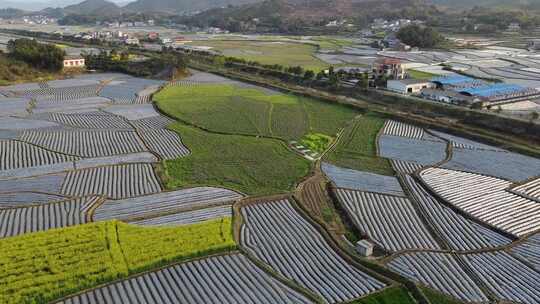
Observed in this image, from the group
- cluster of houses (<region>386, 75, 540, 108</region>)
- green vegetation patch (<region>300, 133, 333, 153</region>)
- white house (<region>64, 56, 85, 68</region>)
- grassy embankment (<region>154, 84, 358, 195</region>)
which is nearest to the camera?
grassy embankment (<region>154, 84, 358, 195</region>)

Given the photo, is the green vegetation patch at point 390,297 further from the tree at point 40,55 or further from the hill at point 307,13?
the hill at point 307,13

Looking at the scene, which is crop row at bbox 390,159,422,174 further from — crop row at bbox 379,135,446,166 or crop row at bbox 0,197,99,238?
crop row at bbox 0,197,99,238

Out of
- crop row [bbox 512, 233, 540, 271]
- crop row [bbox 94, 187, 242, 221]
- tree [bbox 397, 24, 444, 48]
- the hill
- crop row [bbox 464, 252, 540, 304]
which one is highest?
the hill

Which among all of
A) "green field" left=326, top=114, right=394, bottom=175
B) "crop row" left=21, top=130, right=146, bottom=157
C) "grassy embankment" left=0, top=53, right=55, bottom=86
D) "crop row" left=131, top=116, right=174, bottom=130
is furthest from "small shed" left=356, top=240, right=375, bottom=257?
"grassy embankment" left=0, top=53, right=55, bottom=86

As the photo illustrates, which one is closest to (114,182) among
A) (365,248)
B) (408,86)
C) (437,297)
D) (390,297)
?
(365,248)

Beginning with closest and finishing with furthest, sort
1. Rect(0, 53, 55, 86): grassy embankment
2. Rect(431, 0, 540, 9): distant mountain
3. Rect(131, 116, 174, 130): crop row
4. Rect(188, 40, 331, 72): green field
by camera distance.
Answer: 1. Rect(131, 116, 174, 130): crop row
2. Rect(0, 53, 55, 86): grassy embankment
3. Rect(188, 40, 331, 72): green field
4. Rect(431, 0, 540, 9): distant mountain

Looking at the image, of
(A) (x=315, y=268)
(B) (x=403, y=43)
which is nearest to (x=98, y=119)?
(A) (x=315, y=268)
